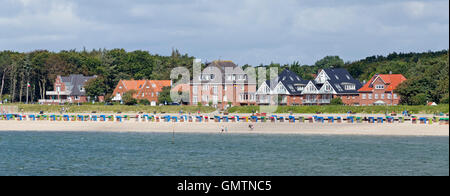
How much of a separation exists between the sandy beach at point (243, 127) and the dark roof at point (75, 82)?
169 ft

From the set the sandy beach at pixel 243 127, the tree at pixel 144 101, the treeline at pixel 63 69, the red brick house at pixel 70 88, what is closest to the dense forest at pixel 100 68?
the treeline at pixel 63 69

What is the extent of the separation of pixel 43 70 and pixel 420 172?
4667 inches

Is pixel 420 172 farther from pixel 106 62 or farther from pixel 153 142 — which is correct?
pixel 106 62

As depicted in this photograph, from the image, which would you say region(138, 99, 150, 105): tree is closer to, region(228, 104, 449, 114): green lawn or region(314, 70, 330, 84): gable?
region(228, 104, 449, 114): green lawn

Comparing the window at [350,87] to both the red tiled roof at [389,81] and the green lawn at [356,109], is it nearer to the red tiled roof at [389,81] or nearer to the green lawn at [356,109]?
the red tiled roof at [389,81]

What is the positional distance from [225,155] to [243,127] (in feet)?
72.9

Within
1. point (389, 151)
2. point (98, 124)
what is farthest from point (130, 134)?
point (389, 151)

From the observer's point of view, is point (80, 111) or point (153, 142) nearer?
point (153, 142)

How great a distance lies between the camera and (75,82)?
141750 mm

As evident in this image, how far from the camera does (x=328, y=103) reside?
111 metres

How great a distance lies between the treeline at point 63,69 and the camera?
142m

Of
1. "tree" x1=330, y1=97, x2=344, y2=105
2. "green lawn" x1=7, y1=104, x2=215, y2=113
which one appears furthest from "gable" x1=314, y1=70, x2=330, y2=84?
"green lawn" x1=7, y1=104, x2=215, y2=113
